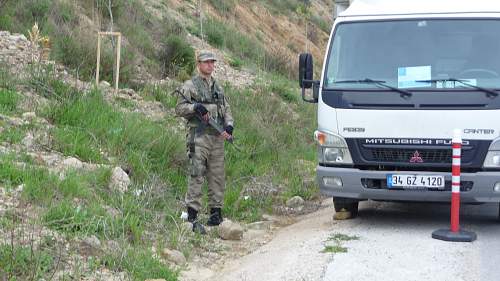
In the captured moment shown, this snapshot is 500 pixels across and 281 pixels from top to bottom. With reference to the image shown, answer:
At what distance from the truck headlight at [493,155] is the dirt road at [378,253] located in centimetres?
78

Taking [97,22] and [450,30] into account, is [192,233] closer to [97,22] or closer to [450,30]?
[450,30]

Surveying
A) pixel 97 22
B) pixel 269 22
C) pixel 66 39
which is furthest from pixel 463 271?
pixel 269 22

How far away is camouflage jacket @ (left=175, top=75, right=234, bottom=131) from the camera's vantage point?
838 cm

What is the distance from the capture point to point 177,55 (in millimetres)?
16766

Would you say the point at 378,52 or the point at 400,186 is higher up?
the point at 378,52

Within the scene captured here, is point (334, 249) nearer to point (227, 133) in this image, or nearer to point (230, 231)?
point (230, 231)

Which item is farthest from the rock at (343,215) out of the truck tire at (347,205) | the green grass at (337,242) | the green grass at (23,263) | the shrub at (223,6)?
the shrub at (223,6)

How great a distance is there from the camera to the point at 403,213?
382 inches

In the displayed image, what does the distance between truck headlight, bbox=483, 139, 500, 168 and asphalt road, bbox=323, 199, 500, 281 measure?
78 cm

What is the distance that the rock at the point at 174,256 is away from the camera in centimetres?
712

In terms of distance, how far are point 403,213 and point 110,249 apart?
4367mm

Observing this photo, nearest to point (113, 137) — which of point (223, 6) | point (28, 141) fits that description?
point (28, 141)

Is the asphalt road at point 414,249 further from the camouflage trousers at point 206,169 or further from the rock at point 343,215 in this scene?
the camouflage trousers at point 206,169

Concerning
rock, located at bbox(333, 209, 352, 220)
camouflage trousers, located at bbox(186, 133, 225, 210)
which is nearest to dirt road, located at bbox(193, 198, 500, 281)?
rock, located at bbox(333, 209, 352, 220)
